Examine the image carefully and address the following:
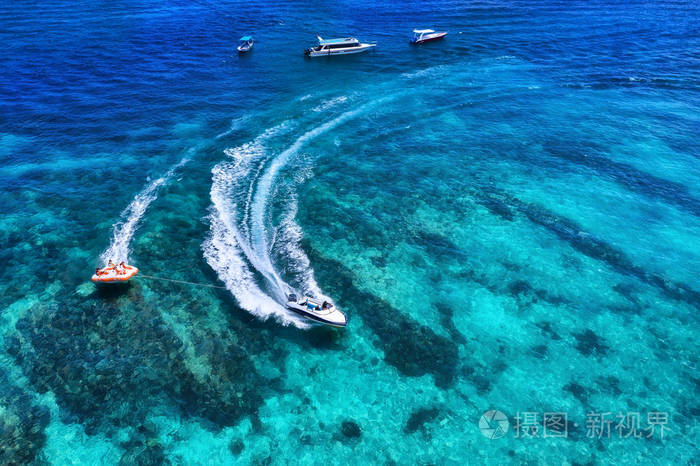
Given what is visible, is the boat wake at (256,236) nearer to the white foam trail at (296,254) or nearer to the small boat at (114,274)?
the white foam trail at (296,254)

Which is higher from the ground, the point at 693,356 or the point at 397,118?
the point at 397,118

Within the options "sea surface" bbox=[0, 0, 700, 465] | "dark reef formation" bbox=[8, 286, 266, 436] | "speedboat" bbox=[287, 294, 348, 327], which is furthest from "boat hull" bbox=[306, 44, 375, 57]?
"dark reef formation" bbox=[8, 286, 266, 436]

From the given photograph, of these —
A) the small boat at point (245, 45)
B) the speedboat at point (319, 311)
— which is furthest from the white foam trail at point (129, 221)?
the small boat at point (245, 45)

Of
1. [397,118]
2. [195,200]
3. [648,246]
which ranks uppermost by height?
[397,118]

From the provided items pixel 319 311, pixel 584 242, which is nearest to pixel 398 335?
pixel 319 311

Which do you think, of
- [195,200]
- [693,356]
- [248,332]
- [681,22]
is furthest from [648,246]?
[681,22]

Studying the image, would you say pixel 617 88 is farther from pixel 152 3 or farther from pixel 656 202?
pixel 152 3
